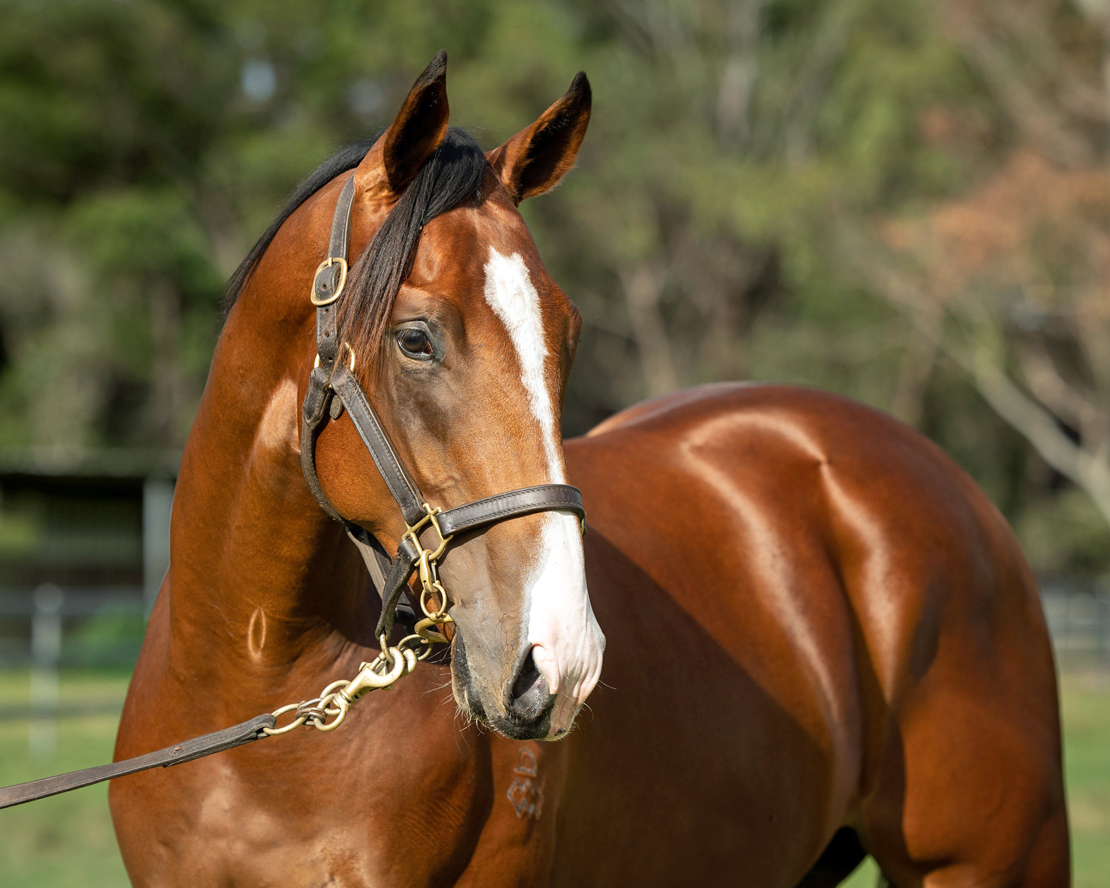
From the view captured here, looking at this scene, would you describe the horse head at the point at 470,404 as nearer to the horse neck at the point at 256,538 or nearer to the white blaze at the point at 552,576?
the white blaze at the point at 552,576

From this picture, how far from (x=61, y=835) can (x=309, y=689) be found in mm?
5543

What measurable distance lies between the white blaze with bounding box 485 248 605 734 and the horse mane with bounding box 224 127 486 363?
0.14m

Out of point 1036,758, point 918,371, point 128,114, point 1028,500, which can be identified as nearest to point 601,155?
point 918,371

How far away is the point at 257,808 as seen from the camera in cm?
210

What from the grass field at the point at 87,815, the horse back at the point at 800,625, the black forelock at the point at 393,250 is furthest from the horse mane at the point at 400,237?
the grass field at the point at 87,815

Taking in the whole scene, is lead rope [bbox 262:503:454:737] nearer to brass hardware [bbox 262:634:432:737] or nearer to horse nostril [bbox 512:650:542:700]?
brass hardware [bbox 262:634:432:737]

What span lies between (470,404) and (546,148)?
0.66 metres

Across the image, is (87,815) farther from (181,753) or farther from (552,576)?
(552,576)

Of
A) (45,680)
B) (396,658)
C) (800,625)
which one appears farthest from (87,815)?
(45,680)

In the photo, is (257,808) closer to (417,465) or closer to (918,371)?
(417,465)

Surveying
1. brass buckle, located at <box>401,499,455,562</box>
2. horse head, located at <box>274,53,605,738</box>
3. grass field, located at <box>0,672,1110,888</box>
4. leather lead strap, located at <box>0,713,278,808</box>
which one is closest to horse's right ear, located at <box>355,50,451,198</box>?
horse head, located at <box>274,53,605,738</box>

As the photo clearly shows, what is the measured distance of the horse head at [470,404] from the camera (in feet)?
5.70

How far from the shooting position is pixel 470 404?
71.7 inches

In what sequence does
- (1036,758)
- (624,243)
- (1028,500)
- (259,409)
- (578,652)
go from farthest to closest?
(1028,500) < (624,243) < (1036,758) < (259,409) < (578,652)
